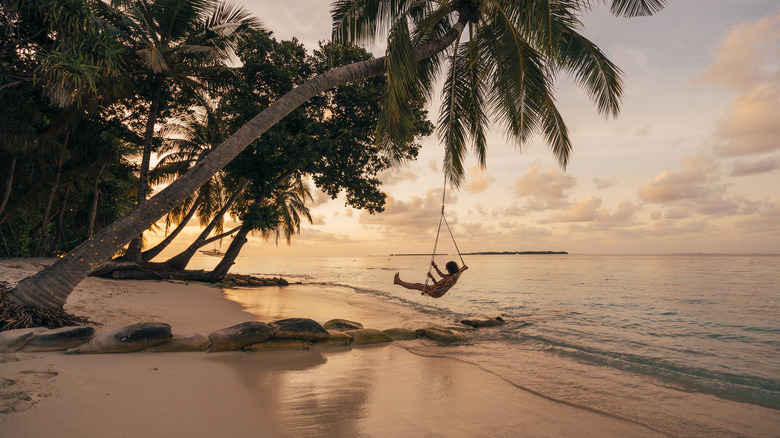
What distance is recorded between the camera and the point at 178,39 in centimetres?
1199

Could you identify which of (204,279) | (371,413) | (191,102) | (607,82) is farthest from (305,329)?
(191,102)

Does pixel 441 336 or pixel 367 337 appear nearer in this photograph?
pixel 367 337

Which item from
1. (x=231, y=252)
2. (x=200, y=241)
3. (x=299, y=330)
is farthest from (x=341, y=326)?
(x=200, y=241)

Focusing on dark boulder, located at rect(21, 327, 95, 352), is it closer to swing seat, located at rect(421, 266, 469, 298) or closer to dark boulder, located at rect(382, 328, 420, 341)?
dark boulder, located at rect(382, 328, 420, 341)

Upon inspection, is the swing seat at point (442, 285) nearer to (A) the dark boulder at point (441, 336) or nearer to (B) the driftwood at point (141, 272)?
(A) the dark boulder at point (441, 336)

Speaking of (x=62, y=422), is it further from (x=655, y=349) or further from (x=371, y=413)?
(x=655, y=349)

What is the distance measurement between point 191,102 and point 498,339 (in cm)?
1382

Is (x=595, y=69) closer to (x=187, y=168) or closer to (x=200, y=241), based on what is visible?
(x=200, y=241)

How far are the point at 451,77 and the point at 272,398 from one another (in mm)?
7453

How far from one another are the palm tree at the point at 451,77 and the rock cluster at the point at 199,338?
1.24 m

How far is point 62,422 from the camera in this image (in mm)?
2582

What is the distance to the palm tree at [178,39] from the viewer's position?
35.9ft

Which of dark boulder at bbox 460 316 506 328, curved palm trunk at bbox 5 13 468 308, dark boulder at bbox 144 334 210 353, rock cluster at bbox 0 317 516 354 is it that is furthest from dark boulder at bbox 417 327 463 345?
curved palm trunk at bbox 5 13 468 308

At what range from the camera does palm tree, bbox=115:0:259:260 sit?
10938mm
